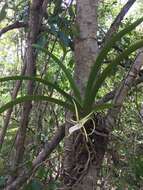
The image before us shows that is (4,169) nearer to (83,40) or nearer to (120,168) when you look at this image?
(120,168)

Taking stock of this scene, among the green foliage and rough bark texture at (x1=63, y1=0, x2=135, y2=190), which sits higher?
the green foliage

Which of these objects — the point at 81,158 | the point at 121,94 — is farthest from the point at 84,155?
the point at 121,94

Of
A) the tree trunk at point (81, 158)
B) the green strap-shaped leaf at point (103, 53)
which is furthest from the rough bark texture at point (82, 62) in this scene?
the green strap-shaped leaf at point (103, 53)

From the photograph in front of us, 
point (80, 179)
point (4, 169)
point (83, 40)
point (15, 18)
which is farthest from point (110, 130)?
point (15, 18)

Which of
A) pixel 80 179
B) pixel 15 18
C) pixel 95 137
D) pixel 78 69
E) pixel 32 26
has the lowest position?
pixel 80 179

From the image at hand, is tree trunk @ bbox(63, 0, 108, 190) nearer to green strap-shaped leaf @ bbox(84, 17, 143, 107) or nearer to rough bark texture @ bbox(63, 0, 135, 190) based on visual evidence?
rough bark texture @ bbox(63, 0, 135, 190)

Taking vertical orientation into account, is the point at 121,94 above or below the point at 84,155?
above

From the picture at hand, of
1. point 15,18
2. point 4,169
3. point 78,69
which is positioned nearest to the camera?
point 78,69

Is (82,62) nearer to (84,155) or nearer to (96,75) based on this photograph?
(96,75)

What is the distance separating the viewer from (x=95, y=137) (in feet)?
3.30

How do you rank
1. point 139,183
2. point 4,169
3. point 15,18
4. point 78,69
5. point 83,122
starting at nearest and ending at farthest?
point 83,122
point 78,69
point 4,169
point 139,183
point 15,18

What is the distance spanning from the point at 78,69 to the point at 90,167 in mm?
278

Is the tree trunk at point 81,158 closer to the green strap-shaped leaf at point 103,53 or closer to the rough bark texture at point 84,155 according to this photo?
the rough bark texture at point 84,155

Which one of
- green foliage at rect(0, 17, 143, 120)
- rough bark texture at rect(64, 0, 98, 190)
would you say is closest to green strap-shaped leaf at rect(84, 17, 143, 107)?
green foliage at rect(0, 17, 143, 120)
